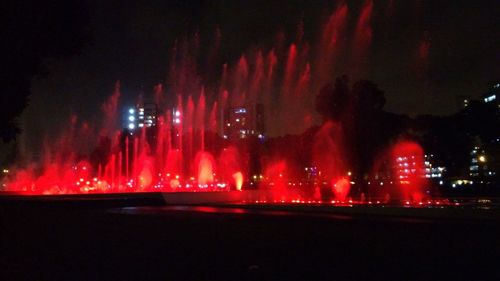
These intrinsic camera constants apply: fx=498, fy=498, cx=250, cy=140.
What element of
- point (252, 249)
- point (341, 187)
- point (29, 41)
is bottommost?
point (252, 249)

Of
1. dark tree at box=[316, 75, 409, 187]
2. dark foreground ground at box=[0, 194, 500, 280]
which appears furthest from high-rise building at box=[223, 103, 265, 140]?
dark foreground ground at box=[0, 194, 500, 280]

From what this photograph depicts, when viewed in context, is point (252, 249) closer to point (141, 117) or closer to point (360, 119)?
point (360, 119)

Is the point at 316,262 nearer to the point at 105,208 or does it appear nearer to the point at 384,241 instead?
the point at 384,241

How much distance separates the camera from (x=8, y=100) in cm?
1377

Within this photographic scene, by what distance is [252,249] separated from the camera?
10836 mm

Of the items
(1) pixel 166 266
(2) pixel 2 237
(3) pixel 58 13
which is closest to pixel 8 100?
(3) pixel 58 13

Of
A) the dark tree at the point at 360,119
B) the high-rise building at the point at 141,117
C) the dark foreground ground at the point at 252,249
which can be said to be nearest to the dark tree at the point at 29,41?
the dark foreground ground at the point at 252,249

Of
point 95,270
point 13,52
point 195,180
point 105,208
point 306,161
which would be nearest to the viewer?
point 95,270

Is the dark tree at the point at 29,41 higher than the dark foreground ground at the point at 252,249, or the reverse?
the dark tree at the point at 29,41

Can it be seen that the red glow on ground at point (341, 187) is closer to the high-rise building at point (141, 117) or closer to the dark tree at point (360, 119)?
the dark tree at point (360, 119)

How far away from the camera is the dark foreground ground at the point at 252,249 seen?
8305 mm

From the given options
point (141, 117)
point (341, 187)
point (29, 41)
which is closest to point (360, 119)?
point (341, 187)

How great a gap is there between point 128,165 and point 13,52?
176 feet

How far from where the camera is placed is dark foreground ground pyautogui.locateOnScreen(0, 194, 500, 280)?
830 centimetres
